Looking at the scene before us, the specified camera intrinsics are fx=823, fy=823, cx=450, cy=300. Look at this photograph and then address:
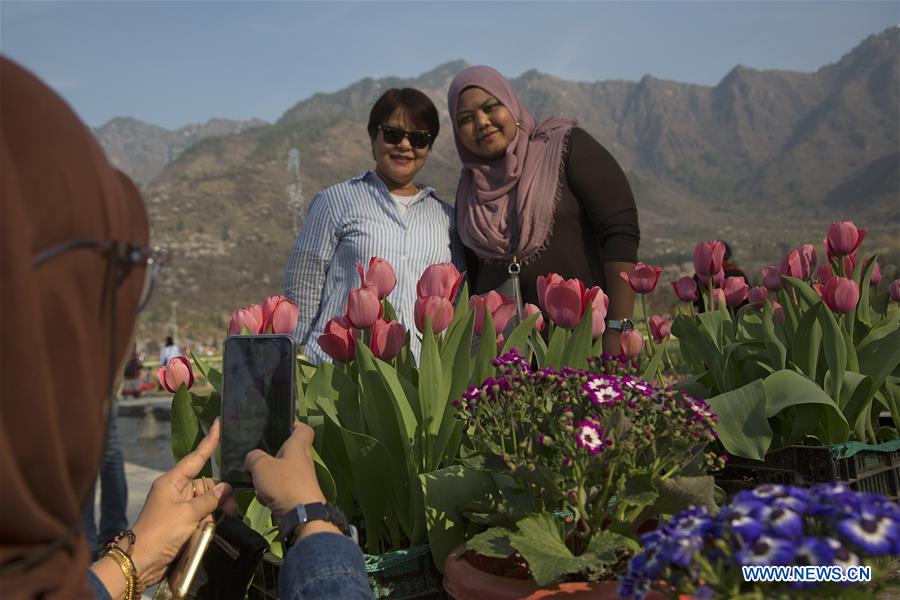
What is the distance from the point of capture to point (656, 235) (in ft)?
285

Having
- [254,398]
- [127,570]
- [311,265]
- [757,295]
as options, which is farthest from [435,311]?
[311,265]

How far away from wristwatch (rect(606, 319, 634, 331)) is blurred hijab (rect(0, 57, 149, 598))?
66.0 inches

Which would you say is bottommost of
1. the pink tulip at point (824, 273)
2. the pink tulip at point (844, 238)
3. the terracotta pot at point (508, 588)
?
the terracotta pot at point (508, 588)

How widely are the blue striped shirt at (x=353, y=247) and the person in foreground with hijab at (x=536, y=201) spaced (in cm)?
16

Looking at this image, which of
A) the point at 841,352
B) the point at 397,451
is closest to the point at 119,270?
the point at 397,451

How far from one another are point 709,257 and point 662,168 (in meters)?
150

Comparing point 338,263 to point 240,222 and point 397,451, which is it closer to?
point 397,451

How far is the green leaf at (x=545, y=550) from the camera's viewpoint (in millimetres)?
1018

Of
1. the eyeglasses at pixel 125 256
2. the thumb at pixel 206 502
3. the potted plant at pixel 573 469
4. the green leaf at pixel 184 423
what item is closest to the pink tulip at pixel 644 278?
the potted plant at pixel 573 469

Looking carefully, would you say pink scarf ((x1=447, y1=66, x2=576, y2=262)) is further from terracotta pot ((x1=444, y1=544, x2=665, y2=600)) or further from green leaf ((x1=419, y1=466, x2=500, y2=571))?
terracotta pot ((x1=444, y1=544, x2=665, y2=600))

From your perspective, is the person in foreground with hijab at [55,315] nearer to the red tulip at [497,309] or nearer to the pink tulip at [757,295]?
the red tulip at [497,309]

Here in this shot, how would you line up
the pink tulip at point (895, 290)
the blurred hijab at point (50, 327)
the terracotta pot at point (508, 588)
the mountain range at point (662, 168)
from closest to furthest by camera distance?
the blurred hijab at point (50, 327), the terracotta pot at point (508, 588), the pink tulip at point (895, 290), the mountain range at point (662, 168)

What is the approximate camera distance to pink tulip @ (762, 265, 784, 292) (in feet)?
7.25

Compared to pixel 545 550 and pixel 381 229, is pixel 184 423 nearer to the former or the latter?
pixel 545 550
